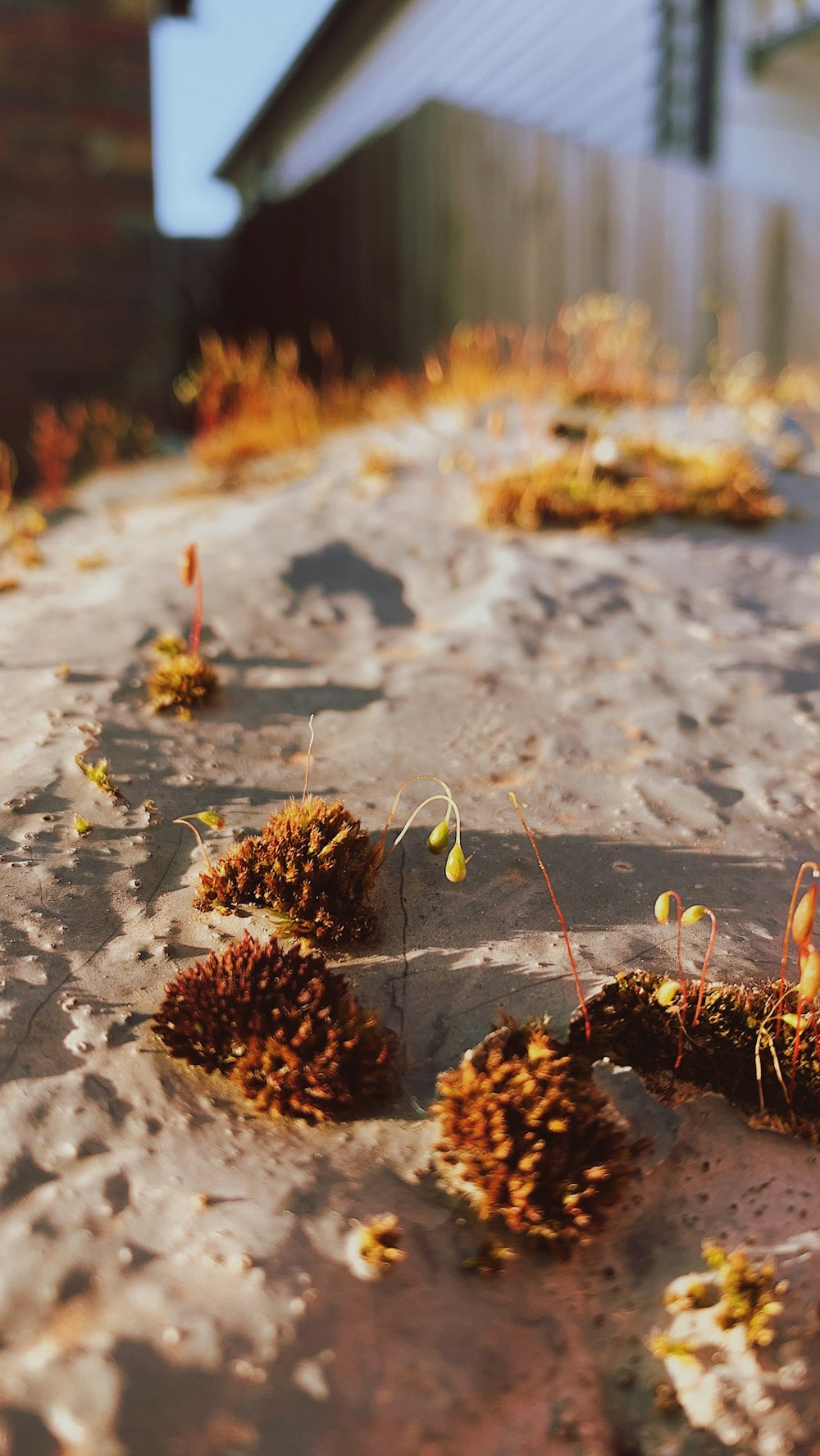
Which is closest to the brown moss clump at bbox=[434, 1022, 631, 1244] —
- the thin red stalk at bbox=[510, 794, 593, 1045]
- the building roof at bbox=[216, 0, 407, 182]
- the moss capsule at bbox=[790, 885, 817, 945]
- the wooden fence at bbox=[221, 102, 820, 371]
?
the thin red stalk at bbox=[510, 794, 593, 1045]

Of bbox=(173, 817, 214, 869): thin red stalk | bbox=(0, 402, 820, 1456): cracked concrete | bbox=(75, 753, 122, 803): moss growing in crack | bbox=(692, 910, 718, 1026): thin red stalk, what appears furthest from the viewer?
bbox=(75, 753, 122, 803): moss growing in crack

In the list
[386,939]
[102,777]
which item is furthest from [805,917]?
[102,777]

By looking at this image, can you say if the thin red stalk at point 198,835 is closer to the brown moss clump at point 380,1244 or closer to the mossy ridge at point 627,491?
the brown moss clump at point 380,1244

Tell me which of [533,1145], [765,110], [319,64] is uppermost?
[319,64]

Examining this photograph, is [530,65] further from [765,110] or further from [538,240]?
[538,240]

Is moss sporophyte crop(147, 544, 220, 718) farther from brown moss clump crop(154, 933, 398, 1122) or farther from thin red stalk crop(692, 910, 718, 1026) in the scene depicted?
thin red stalk crop(692, 910, 718, 1026)

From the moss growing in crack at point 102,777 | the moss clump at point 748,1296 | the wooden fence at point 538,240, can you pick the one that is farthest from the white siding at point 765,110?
the moss clump at point 748,1296

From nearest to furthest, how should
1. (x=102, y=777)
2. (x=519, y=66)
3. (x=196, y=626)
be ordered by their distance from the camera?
(x=102, y=777)
(x=196, y=626)
(x=519, y=66)
